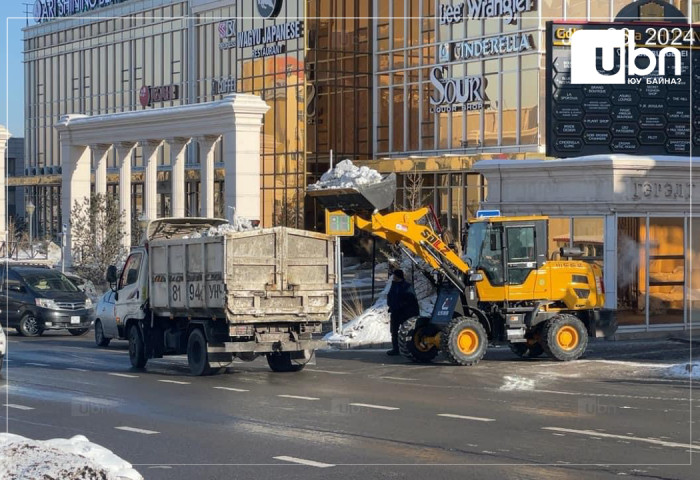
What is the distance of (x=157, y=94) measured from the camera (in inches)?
3083

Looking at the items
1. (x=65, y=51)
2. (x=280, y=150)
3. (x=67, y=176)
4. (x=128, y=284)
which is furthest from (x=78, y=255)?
(x=65, y=51)

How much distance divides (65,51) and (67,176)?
3476 cm

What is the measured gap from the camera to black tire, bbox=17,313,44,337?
33.2 m

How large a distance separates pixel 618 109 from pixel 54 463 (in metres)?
24.3

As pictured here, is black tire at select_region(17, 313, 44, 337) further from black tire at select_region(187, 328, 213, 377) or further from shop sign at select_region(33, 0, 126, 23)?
shop sign at select_region(33, 0, 126, 23)

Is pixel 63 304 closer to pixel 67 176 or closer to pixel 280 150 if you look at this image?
pixel 67 176

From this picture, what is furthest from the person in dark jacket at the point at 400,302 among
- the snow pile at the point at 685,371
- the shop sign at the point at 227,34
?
the shop sign at the point at 227,34

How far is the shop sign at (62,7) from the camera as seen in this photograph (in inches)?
3370

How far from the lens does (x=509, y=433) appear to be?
46.1ft

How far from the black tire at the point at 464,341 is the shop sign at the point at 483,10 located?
2797 cm

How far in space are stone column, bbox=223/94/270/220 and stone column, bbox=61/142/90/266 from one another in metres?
11.4

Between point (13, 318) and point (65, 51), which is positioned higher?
point (65, 51)

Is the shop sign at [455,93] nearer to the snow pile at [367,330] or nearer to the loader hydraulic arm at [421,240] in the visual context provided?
the snow pile at [367,330]
